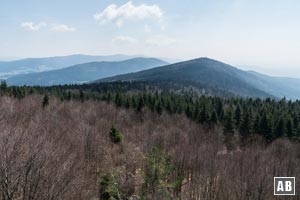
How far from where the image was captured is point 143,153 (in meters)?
41.4

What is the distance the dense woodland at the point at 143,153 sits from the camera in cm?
1375

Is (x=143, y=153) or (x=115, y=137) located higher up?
(x=115, y=137)

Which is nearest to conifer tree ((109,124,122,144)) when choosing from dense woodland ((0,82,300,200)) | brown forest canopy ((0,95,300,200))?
dense woodland ((0,82,300,200))

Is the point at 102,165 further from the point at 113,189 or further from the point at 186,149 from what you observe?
the point at 113,189

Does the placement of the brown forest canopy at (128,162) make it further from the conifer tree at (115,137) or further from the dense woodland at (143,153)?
the conifer tree at (115,137)

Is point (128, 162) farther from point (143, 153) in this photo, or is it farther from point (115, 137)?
point (115, 137)

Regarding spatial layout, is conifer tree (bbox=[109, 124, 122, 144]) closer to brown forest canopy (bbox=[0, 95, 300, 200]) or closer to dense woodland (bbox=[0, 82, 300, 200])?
dense woodland (bbox=[0, 82, 300, 200])

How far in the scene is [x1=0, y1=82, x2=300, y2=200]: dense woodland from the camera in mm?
13750

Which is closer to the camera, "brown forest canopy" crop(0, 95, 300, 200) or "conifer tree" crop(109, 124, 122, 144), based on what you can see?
"brown forest canopy" crop(0, 95, 300, 200)

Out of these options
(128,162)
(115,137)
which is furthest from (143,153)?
(128,162)

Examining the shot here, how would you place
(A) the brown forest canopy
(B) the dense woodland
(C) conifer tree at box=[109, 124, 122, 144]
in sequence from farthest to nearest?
1. (C) conifer tree at box=[109, 124, 122, 144]
2. (B) the dense woodland
3. (A) the brown forest canopy

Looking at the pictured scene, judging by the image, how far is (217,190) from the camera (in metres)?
28.8

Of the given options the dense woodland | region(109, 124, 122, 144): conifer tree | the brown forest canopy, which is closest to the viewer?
the brown forest canopy

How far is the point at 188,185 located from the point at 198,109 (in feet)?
131
